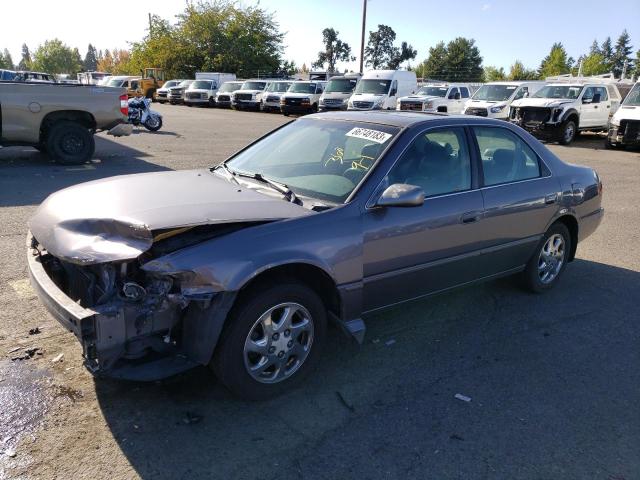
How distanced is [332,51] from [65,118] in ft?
349

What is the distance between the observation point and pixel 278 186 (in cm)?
368

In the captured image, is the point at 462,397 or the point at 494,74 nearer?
the point at 462,397

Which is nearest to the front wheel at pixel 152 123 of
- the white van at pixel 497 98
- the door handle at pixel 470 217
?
the white van at pixel 497 98

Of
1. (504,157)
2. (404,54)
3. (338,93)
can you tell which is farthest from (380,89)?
(404,54)

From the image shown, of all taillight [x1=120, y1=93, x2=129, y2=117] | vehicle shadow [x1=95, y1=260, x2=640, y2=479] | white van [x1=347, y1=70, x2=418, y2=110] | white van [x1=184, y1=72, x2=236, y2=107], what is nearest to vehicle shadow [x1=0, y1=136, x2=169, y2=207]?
taillight [x1=120, y1=93, x2=129, y2=117]

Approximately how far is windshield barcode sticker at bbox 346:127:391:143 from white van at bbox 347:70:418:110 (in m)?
19.6

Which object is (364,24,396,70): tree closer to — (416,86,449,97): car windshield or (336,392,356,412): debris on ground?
(416,86,449,97): car windshield

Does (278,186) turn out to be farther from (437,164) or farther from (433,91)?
(433,91)

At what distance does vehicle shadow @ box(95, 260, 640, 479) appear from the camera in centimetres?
271

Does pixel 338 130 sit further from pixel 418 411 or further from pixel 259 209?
pixel 418 411

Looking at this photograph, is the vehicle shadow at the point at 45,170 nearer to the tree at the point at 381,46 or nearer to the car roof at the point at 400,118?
the car roof at the point at 400,118

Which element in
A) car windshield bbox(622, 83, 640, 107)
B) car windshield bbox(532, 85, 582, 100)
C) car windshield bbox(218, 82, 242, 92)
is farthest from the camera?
car windshield bbox(218, 82, 242, 92)

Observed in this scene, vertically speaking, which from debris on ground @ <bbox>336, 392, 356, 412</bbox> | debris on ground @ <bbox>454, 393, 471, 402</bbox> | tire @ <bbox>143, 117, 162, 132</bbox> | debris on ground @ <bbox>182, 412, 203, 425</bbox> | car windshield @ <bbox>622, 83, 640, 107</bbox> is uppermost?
car windshield @ <bbox>622, 83, 640, 107</bbox>

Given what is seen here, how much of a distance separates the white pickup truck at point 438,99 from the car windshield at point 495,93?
1.32 meters
